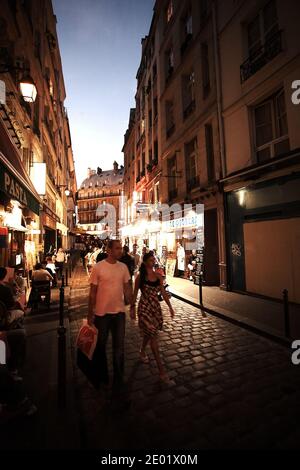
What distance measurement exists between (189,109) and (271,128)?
Answer: 21.2ft

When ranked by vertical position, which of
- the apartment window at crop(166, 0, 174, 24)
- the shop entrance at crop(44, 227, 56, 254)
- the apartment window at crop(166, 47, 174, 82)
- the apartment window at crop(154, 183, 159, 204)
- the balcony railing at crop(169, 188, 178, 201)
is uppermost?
the apartment window at crop(166, 0, 174, 24)

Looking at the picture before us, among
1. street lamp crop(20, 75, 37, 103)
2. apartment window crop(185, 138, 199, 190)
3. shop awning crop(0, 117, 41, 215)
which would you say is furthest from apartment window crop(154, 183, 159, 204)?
street lamp crop(20, 75, 37, 103)

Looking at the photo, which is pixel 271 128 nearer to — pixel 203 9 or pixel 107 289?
pixel 107 289

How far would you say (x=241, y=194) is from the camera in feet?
30.9

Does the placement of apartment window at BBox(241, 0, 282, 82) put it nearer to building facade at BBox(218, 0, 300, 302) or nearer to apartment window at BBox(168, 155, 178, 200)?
building facade at BBox(218, 0, 300, 302)

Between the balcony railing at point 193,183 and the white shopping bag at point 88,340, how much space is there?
1089 cm

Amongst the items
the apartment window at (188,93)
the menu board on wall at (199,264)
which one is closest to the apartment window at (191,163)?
the apartment window at (188,93)

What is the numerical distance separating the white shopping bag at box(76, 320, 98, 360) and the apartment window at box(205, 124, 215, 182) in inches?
398

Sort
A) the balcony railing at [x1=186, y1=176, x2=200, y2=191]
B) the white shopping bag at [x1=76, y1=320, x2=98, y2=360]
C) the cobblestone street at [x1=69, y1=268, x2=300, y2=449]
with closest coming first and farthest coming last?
1. the cobblestone street at [x1=69, y1=268, x2=300, y2=449]
2. the white shopping bag at [x1=76, y1=320, x2=98, y2=360]
3. the balcony railing at [x1=186, y1=176, x2=200, y2=191]

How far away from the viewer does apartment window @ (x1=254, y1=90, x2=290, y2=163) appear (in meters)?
8.20

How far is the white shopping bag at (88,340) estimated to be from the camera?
123 inches
